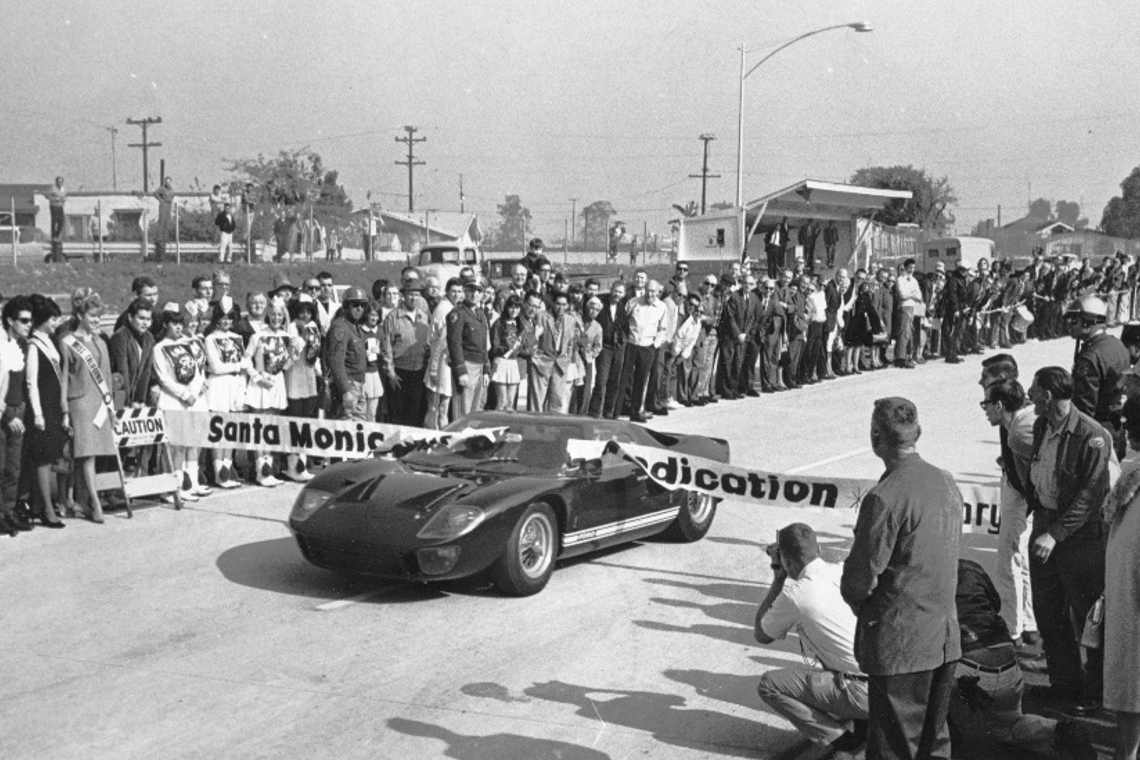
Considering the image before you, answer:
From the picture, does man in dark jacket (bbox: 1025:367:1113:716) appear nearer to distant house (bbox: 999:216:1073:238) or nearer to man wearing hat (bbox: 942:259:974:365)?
man wearing hat (bbox: 942:259:974:365)

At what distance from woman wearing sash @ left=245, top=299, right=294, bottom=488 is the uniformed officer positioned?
2071 mm

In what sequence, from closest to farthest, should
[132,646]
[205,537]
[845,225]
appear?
1. [132,646]
2. [205,537]
3. [845,225]

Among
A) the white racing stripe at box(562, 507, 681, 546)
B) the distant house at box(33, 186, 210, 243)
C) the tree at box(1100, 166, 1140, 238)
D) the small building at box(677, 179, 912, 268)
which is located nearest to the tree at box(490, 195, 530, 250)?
the distant house at box(33, 186, 210, 243)

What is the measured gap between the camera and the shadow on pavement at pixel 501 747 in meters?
6.07

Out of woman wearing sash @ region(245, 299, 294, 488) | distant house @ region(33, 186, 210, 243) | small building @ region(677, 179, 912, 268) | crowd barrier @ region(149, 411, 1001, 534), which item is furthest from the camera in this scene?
distant house @ region(33, 186, 210, 243)

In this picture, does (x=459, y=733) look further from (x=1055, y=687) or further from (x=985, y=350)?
(x=985, y=350)

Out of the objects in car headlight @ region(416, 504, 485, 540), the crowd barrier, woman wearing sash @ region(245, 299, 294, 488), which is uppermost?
woman wearing sash @ region(245, 299, 294, 488)

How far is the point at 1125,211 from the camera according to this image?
101 m

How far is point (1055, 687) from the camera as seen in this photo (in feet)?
23.1

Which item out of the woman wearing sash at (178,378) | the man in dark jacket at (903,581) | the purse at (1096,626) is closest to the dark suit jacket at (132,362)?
the woman wearing sash at (178,378)

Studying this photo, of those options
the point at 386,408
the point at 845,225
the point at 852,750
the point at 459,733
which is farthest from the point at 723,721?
the point at 845,225

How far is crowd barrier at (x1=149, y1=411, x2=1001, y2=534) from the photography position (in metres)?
9.35

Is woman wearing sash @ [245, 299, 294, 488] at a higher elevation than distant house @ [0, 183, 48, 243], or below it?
below

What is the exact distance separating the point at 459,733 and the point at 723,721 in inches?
53.7
